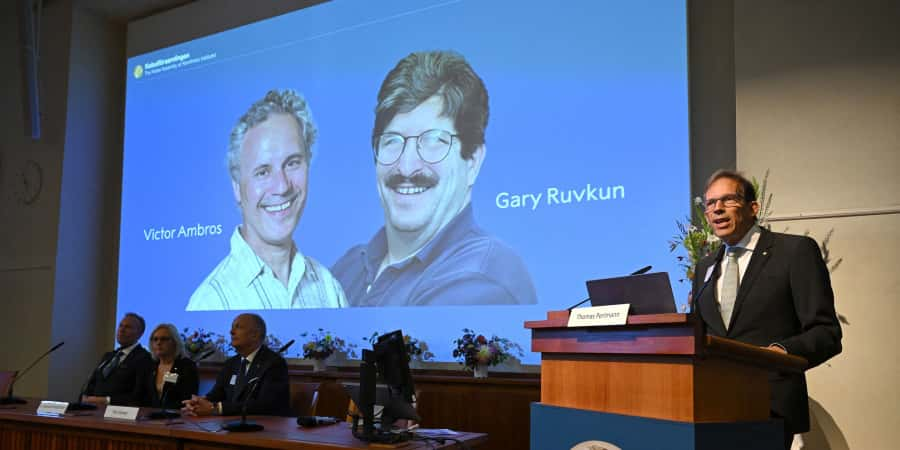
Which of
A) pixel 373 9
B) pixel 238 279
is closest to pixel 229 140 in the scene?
pixel 238 279

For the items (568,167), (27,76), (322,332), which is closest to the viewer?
(568,167)

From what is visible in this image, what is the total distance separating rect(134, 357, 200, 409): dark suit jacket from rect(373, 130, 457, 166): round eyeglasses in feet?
6.04

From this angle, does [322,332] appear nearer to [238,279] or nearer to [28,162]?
[238,279]

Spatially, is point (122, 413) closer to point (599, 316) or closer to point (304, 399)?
point (304, 399)

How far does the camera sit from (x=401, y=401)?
3250 mm

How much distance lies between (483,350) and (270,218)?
85.0 inches

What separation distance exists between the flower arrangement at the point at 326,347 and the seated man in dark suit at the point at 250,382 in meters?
1.08

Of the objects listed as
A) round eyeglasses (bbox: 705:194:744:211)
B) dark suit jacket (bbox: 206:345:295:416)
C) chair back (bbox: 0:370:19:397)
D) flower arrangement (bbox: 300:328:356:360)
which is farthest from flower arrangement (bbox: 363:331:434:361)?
round eyeglasses (bbox: 705:194:744:211)

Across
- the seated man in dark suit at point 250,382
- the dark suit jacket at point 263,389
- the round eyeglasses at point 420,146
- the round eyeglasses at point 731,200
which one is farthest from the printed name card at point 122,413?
the round eyeglasses at point 731,200

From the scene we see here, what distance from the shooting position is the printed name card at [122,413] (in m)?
3.72

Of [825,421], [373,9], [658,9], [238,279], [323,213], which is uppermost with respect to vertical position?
[373,9]

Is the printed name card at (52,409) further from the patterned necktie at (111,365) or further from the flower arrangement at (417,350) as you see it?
the flower arrangement at (417,350)

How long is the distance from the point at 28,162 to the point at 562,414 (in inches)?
263

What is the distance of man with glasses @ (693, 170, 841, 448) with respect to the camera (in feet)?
7.84
